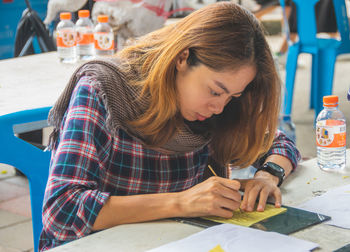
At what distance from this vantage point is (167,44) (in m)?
1.43

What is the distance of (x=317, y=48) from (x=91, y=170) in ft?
10.7

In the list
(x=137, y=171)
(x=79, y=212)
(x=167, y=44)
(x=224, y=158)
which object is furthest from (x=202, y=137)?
(x=79, y=212)

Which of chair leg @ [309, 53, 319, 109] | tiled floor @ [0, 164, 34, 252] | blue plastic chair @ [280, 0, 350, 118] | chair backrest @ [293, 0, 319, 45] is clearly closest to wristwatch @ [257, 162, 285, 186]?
tiled floor @ [0, 164, 34, 252]

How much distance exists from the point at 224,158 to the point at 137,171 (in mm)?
293

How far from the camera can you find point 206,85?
55.3 inches

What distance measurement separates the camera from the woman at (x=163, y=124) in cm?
131

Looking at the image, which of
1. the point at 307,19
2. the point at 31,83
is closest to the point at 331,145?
the point at 31,83

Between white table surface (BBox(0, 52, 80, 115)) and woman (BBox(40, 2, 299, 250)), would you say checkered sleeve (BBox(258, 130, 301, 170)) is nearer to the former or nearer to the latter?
woman (BBox(40, 2, 299, 250))

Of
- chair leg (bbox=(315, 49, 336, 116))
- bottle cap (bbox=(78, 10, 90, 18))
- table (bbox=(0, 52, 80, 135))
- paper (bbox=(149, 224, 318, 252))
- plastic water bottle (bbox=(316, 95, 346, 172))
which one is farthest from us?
chair leg (bbox=(315, 49, 336, 116))

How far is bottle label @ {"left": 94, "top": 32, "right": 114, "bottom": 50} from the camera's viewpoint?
2936mm

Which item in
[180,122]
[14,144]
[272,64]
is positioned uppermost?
[272,64]

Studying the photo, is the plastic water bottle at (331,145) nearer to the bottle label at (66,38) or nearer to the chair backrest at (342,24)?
the bottle label at (66,38)

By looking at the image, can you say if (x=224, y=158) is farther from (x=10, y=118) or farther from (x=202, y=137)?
(x=10, y=118)

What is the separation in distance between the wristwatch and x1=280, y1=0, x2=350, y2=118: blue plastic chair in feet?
8.08
